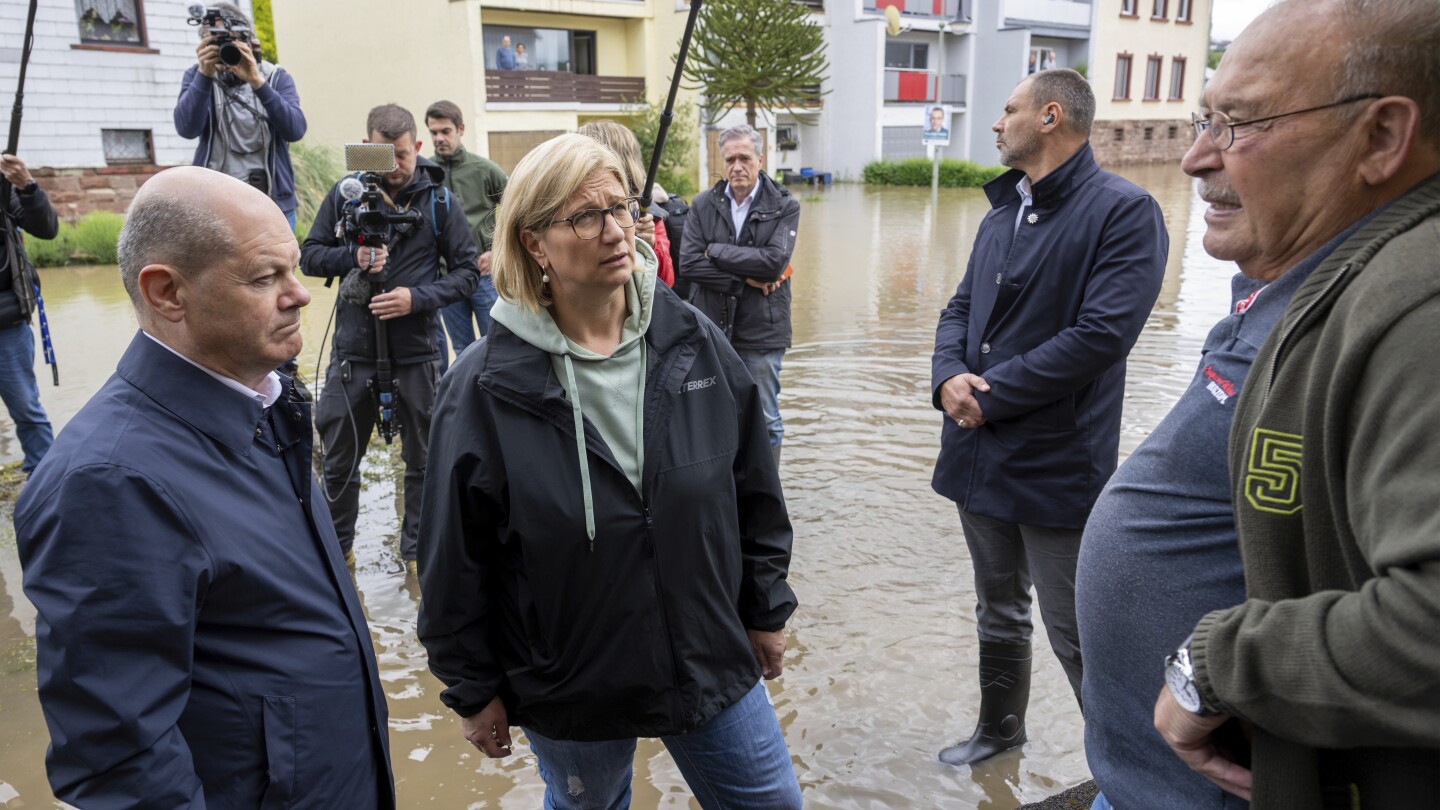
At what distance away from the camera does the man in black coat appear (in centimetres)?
568

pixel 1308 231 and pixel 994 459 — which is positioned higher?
pixel 1308 231

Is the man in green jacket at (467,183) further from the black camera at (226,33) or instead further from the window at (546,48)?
the window at (546,48)

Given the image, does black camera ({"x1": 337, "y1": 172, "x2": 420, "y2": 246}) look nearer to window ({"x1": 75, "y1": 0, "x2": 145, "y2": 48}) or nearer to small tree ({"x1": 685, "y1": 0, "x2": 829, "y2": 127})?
window ({"x1": 75, "y1": 0, "x2": 145, "y2": 48})

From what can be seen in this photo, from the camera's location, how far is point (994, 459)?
10.5 feet

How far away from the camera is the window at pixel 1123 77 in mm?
40281

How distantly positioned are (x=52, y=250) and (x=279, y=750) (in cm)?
1544

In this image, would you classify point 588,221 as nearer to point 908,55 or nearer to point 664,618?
point 664,618

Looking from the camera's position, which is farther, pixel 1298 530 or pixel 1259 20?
pixel 1259 20

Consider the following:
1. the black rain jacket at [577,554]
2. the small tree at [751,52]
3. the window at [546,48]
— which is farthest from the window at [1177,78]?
the black rain jacket at [577,554]

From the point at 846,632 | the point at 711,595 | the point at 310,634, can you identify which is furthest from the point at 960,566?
the point at 310,634

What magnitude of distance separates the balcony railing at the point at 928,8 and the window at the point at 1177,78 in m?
11.0

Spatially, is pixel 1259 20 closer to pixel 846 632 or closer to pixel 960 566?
pixel 846 632

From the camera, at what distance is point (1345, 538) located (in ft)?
4.26

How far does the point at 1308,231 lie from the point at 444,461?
1723 millimetres
